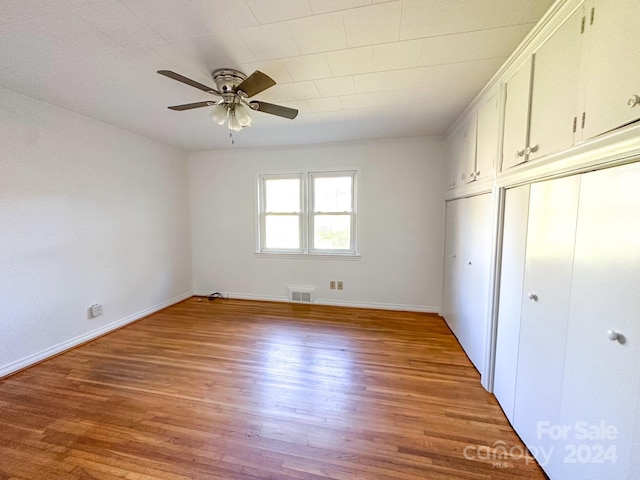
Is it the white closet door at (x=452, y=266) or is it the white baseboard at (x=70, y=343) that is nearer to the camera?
the white baseboard at (x=70, y=343)

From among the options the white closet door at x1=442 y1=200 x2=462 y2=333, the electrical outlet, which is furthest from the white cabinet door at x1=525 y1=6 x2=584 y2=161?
the electrical outlet

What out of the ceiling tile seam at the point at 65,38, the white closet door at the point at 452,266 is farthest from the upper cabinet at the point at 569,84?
the ceiling tile seam at the point at 65,38

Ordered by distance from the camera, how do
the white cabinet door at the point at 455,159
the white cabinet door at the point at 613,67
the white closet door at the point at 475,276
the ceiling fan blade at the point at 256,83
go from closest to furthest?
the white cabinet door at the point at 613,67 < the ceiling fan blade at the point at 256,83 < the white closet door at the point at 475,276 < the white cabinet door at the point at 455,159

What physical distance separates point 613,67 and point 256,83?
1744mm

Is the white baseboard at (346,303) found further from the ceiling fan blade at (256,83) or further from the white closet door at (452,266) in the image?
the ceiling fan blade at (256,83)

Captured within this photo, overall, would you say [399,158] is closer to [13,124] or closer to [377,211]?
[377,211]

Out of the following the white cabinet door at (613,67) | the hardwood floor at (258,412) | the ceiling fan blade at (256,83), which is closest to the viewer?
the white cabinet door at (613,67)

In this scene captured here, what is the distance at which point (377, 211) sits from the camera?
12.6 feet

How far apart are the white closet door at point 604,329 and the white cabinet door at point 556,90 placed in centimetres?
31

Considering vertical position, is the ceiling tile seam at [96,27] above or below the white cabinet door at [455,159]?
above

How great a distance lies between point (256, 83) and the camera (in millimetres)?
1704

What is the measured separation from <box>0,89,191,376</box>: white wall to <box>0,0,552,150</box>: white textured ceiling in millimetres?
417

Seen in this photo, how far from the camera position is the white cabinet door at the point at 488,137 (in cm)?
203

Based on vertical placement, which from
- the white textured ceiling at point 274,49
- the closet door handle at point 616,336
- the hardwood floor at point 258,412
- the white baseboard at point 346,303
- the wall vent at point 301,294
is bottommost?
the hardwood floor at point 258,412
